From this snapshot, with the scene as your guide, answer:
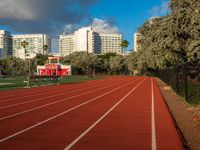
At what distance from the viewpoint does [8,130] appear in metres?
11.7

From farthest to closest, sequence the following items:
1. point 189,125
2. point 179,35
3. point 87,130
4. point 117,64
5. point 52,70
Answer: point 117,64 < point 52,70 < point 179,35 < point 189,125 < point 87,130

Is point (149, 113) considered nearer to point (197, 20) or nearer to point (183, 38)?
point (197, 20)

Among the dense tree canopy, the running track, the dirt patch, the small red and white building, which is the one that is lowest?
the dirt patch

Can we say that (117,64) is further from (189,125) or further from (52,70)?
(189,125)

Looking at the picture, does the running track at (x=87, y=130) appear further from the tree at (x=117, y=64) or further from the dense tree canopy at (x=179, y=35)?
the tree at (x=117, y=64)

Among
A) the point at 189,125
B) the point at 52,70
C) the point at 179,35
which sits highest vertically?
the point at 179,35

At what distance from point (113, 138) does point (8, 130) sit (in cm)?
316

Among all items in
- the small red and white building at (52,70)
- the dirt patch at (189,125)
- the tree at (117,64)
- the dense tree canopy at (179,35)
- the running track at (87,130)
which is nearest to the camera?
the running track at (87,130)

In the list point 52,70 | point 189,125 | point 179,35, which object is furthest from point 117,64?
point 189,125

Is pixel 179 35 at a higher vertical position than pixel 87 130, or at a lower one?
higher

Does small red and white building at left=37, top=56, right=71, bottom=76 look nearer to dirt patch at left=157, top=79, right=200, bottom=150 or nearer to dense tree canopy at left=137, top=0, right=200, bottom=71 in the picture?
dense tree canopy at left=137, top=0, right=200, bottom=71

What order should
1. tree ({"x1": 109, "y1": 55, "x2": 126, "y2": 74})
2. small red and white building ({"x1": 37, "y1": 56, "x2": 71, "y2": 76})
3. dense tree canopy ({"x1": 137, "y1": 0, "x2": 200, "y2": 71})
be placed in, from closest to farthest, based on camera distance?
dense tree canopy ({"x1": 137, "y1": 0, "x2": 200, "y2": 71}) < small red and white building ({"x1": 37, "y1": 56, "x2": 71, "y2": 76}) < tree ({"x1": 109, "y1": 55, "x2": 126, "y2": 74})

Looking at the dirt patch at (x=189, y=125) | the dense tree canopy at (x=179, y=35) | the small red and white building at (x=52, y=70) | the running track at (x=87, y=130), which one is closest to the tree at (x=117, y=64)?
the small red and white building at (x=52, y=70)

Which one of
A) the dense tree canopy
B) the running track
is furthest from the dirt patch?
the dense tree canopy
